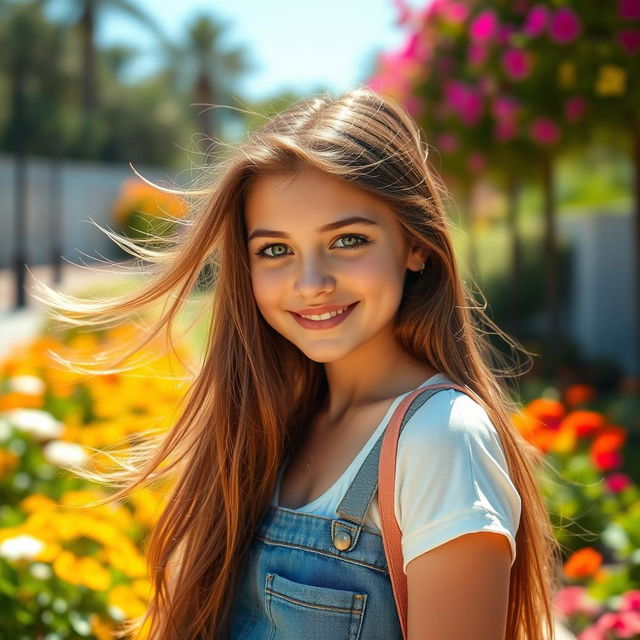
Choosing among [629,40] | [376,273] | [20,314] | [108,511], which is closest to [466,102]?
[629,40]

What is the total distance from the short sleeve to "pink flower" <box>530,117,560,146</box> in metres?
4.04

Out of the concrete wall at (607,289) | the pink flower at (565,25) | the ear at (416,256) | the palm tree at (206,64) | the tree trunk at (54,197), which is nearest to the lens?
the ear at (416,256)

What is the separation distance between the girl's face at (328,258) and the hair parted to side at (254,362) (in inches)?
1.3

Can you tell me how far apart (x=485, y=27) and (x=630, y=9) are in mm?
921

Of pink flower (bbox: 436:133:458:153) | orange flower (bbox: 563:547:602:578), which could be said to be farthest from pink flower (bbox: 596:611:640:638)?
pink flower (bbox: 436:133:458:153)

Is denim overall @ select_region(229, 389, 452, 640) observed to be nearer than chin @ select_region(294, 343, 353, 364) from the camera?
Yes

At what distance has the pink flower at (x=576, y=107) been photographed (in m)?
4.91

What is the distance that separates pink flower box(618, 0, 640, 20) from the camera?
14.4 feet

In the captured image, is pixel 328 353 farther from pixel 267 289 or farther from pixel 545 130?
pixel 545 130

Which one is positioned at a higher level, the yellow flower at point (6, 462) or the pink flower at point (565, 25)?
the pink flower at point (565, 25)

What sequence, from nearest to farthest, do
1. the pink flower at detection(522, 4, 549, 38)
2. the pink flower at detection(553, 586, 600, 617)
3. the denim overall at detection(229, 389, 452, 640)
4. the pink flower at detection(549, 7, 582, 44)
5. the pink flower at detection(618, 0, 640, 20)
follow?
the denim overall at detection(229, 389, 452, 640)
the pink flower at detection(553, 586, 600, 617)
the pink flower at detection(618, 0, 640, 20)
the pink flower at detection(549, 7, 582, 44)
the pink flower at detection(522, 4, 549, 38)

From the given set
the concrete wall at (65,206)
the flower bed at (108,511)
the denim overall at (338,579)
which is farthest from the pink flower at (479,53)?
the concrete wall at (65,206)

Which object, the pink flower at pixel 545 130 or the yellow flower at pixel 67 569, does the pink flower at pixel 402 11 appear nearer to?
the pink flower at pixel 545 130

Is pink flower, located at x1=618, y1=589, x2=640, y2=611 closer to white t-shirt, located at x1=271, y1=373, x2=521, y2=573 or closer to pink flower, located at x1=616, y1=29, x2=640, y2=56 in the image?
white t-shirt, located at x1=271, y1=373, x2=521, y2=573
